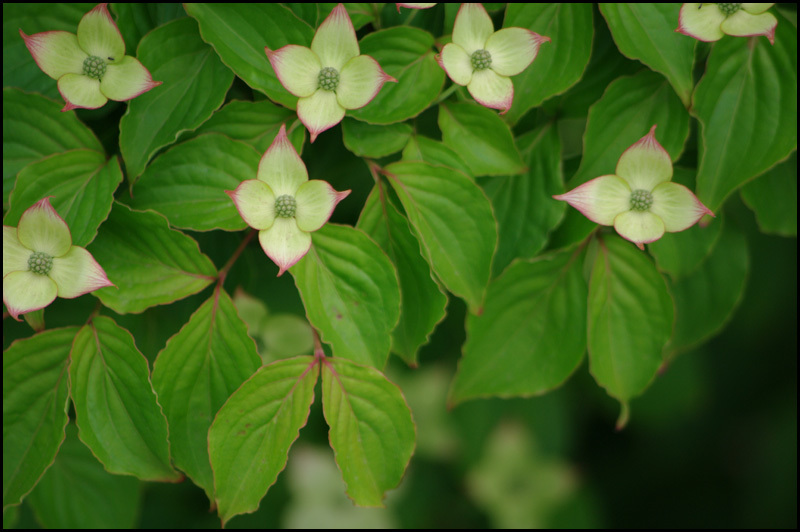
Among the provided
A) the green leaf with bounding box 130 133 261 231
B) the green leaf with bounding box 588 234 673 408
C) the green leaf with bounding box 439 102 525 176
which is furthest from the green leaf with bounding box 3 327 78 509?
the green leaf with bounding box 588 234 673 408

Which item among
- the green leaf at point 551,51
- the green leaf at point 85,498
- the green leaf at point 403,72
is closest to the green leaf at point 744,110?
the green leaf at point 551,51

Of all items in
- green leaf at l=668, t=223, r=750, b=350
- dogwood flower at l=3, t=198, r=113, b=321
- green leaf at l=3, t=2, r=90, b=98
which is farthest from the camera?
green leaf at l=668, t=223, r=750, b=350

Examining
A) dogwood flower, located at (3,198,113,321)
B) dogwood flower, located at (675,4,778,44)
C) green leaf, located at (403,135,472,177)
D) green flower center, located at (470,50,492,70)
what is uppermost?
dogwood flower, located at (675,4,778,44)

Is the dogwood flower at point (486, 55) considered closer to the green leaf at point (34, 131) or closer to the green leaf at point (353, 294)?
the green leaf at point (353, 294)

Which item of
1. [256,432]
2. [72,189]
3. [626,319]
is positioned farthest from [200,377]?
[626,319]

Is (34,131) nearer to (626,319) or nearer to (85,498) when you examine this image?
(85,498)

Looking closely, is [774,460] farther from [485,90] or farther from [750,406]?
[485,90]

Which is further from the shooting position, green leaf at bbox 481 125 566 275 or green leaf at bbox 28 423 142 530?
green leaf at bbox 28 423 142 530

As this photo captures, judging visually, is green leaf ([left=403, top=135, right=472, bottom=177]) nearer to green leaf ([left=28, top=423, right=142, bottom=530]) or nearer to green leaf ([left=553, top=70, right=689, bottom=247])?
green leaf ([left=553, top=70, right=689, bottom=247])
